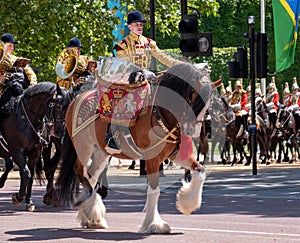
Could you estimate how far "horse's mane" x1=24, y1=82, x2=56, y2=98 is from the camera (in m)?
17.3

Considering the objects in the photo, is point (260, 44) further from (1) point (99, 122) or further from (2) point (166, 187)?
(1) point (99, 122)

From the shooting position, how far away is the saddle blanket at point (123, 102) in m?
13.6

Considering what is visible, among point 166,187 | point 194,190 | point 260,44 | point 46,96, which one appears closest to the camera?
point 194,190

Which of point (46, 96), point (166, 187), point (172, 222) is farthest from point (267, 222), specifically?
point (166, 187)

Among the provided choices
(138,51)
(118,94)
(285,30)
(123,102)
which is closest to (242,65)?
(285,30)

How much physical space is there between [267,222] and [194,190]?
2.05m

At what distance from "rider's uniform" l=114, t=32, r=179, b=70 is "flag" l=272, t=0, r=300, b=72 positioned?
15.4 metres

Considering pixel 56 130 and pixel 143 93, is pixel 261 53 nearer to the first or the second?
pixel 56 130

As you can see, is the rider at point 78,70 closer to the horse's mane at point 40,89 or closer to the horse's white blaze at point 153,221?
the horse's mane at point 40,89

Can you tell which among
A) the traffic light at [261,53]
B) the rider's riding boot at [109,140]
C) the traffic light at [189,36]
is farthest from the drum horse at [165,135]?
the traffic light at [261,53]

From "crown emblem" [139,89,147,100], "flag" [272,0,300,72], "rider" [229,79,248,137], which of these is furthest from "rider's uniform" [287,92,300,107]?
"crown emblem" [139,89,147,100]

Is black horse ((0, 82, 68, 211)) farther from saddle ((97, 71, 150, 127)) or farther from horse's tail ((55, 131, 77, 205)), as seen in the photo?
saddle ((97, 71, 150, 127))

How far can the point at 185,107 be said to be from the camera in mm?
13148

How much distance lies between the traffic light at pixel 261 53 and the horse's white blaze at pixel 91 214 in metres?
12.0
